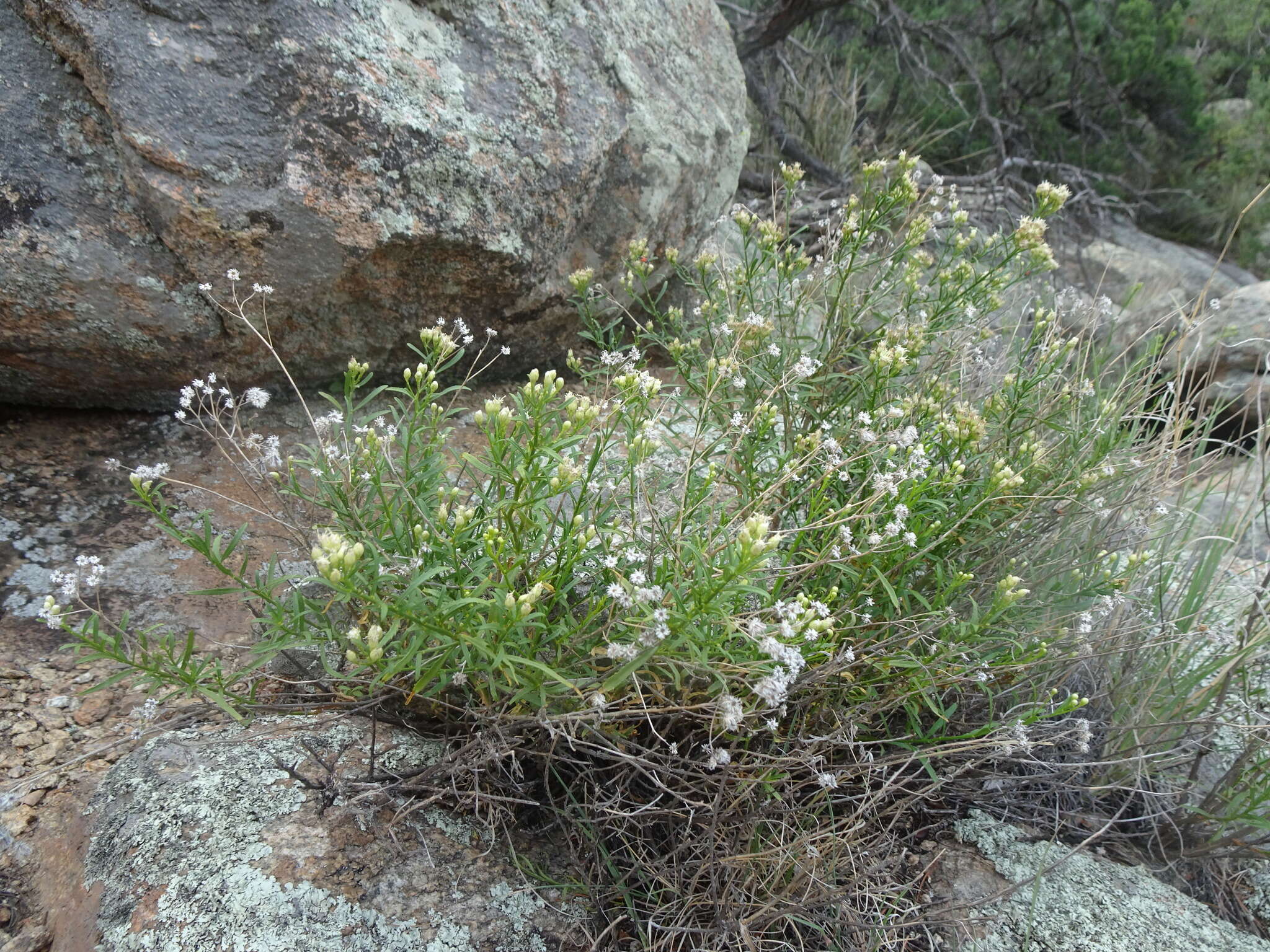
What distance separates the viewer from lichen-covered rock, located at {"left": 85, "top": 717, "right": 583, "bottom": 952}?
5.25 feet

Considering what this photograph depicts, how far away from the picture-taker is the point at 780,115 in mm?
6707

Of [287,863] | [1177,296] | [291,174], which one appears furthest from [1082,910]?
[1177,296]

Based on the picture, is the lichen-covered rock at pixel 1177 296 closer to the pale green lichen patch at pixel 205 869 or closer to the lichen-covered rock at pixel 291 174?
the lichen-covered rock at pixel 291 174

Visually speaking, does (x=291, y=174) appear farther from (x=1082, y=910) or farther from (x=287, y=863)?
(x=1082, y=910)

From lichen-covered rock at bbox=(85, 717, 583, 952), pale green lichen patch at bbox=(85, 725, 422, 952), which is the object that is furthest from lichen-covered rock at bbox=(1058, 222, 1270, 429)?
pale green lichen patch at bbox=(85, 725, 422, 952)

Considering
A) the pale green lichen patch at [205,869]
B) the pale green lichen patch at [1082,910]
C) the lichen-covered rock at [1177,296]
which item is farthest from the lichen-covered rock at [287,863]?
the lichen-covered rock at [1177,296]

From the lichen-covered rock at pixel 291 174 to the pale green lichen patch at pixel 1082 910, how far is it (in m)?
2.29

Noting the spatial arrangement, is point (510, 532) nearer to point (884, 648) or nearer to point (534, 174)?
point (884, 648)

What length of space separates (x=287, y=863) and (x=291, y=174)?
1.87m

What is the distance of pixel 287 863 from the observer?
5.57ft

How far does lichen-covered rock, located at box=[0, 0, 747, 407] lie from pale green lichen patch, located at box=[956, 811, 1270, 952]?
2.29 m

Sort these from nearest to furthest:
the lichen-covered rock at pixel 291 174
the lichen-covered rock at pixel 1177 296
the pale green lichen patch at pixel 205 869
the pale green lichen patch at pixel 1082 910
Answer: the pale green lichen patch at pixel 205 869
the pale green lichen patch at pixel 1082 910
the lichen-covered rock at pixel 291 174
the lichen-covered rock at pixel 1177 296

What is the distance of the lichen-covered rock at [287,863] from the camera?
5.25ft

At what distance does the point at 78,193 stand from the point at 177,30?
55cm
